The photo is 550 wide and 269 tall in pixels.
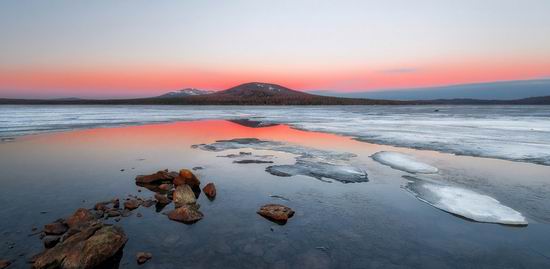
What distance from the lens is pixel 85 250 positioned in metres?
4.45

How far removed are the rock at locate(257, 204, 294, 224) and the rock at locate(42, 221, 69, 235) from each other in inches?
131

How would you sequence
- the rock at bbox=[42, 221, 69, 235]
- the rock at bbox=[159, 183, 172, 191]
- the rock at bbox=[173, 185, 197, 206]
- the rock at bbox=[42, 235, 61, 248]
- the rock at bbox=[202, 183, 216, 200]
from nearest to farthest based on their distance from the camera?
the rock at bbox=[42, 235, 61, 248] → the rock at bbox=[42, 221, 69, 235] → the rock at bbox=[173, 185, 197, 206] → the rock at bbox=[202, 183, 216, 200] → the rock at bbox=[159, 183, 172, 191]

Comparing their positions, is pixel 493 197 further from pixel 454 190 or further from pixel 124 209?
pixel 124 209

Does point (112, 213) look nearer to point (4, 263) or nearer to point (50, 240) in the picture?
point (50, 240)

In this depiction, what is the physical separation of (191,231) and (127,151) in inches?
366

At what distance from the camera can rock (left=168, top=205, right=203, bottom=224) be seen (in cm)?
610

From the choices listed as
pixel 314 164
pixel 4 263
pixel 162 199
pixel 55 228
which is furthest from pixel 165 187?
pixel 314 164

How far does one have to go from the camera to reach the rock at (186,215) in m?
6.10

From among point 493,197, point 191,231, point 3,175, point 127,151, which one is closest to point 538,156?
point 493,197

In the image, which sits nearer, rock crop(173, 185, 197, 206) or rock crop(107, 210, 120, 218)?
rock crop(107, 210, 120, 218)

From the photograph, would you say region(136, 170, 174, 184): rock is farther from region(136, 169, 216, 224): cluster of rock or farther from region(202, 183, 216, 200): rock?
region(202, 183, 216, 200): rock

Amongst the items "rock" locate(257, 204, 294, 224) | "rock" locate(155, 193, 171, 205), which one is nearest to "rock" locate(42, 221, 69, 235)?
"rock" locate(155, 193, 171, 205)

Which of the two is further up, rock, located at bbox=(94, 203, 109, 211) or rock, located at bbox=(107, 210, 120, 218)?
rock, located at bbox=(94, 203, 109, 211)

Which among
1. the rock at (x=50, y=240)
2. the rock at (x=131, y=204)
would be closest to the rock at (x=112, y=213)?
the rock at (x=131, y=204)
